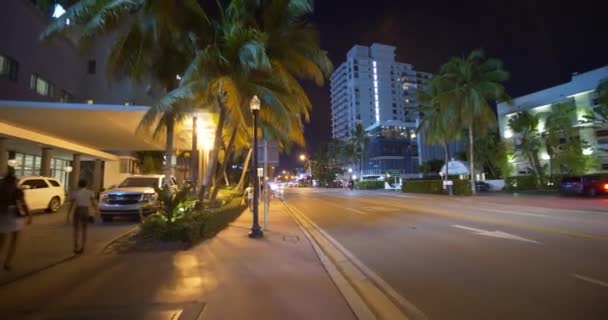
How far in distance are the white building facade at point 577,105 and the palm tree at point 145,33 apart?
34.8 metres

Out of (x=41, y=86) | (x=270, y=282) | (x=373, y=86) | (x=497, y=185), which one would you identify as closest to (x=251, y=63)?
(x=270, y=282)

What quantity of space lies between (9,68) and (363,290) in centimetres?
2915

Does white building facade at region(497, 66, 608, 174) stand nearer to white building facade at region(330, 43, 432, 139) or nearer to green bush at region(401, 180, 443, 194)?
green bush at region(401, 180, 443, 194)

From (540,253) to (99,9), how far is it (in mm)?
12998

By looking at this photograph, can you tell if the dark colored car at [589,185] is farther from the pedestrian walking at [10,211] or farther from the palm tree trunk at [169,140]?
the pedestrian walking at [10,211]

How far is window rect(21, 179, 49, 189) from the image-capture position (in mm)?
14980

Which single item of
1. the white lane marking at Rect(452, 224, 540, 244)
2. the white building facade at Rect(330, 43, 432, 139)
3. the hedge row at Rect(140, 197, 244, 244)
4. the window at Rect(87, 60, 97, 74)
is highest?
the white building facade at Rect(330, 43, 432, 139)

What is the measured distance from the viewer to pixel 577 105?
122 feet

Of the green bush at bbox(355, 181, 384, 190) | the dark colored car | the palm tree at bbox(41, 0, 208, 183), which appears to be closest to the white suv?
the palm tree at bbox(41, 0, 208, 183)

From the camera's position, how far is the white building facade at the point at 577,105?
34.8 meters

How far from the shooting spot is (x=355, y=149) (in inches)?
3327

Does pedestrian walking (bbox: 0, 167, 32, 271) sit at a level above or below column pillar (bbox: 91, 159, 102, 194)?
below

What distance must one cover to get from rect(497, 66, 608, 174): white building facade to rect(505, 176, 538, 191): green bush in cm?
647

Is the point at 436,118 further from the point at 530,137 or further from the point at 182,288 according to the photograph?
the point at 182,288
